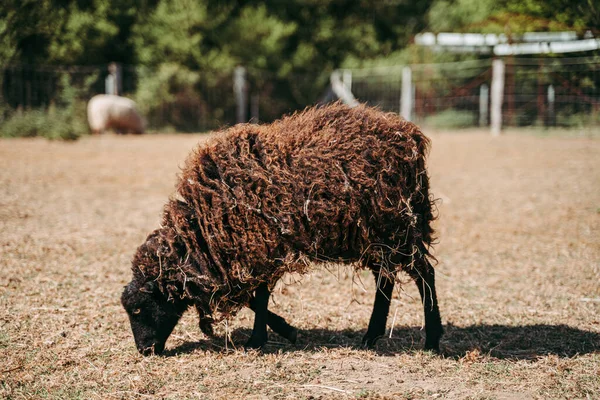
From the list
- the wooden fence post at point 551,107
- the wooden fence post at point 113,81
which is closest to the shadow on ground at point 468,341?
the wooden fence post at point 551,107

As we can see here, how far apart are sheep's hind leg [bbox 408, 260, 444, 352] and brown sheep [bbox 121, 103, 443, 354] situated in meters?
0.01

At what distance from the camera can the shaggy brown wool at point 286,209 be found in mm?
4516

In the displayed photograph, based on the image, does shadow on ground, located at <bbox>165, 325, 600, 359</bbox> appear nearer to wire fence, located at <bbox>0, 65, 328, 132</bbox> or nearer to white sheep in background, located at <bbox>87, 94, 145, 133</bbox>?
wire fence, located at <bbox>0, 65, 328, 132</bbox>

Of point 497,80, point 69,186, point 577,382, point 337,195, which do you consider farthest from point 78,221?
point 497,80

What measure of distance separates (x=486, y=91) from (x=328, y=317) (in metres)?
20.0

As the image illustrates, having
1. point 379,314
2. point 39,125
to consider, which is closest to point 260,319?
point 379,314

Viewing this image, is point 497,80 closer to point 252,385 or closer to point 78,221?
point 78,221

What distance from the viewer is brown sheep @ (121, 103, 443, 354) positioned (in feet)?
14.8

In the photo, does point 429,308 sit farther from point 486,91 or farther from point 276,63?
point 276,63

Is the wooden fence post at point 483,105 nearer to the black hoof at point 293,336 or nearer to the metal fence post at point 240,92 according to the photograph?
the metal fence post at point 240,92

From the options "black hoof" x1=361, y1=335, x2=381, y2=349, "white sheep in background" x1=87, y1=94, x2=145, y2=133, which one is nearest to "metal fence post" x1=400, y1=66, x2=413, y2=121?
"white sheep in background" x1=87, y1=94, x2=145, y2=133

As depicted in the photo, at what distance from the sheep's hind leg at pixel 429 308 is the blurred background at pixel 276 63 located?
1127 centimetres

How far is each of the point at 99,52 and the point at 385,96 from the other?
1201 cm

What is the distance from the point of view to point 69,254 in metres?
7.44
